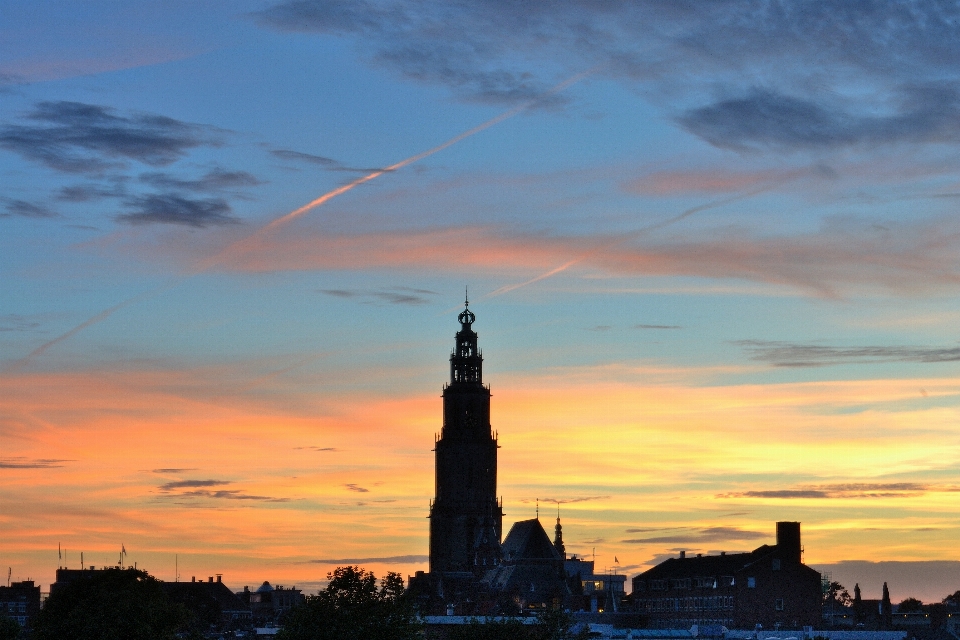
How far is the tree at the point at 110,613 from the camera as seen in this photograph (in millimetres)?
172625

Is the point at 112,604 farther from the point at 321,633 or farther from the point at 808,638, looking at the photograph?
the point at 808,638

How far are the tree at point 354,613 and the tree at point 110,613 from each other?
34.5m

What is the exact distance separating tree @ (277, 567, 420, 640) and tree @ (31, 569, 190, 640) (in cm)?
3450

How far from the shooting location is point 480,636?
511ft

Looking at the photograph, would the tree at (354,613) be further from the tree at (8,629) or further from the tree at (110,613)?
the tree at (8,629)

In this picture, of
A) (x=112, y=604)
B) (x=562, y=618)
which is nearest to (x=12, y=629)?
(x=112, y=604)

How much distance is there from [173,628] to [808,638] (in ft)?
226

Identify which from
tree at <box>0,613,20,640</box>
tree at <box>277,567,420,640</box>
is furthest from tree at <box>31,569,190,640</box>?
tree at <box>277,567,420,640</box>

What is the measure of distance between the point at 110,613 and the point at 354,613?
154ft

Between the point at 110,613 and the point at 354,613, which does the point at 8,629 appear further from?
the point at 354,613

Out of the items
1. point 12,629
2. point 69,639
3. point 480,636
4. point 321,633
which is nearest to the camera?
point 321,633

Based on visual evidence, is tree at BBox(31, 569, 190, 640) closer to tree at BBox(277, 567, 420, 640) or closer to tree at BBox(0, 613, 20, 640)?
tree at BBox(0, 613, 20, 640)

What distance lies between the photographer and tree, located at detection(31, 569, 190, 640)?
17262 centimetres

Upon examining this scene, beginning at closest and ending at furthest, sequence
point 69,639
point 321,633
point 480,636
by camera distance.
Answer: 1. point 321,633
2. point 480,636
3. point 69,639
